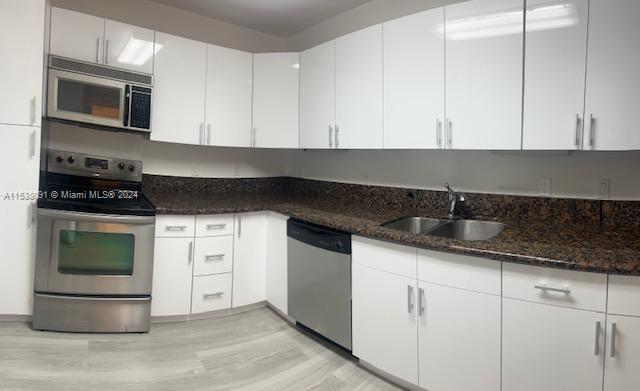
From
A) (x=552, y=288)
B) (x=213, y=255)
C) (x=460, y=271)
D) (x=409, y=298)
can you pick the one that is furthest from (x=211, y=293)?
(x=552, y=288)

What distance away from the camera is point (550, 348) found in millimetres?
1407

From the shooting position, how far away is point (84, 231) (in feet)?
7.50

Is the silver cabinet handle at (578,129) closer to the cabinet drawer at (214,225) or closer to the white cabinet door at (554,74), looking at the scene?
the white cabinet door at (554,74)

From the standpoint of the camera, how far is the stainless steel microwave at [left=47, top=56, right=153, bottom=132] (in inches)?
94.2

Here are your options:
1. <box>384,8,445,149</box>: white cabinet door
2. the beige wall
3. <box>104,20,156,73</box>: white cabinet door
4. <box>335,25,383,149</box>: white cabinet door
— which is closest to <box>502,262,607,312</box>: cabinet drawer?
<box>384,8,445,149</box>: white cabinet door

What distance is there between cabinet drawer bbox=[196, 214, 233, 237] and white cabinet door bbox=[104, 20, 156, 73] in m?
1.25

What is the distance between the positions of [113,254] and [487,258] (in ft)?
7.49

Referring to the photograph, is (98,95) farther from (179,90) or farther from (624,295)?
(624,295)

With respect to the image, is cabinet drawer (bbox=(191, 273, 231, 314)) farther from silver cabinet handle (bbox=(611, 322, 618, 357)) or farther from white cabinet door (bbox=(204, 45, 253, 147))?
silver cabinet handle (bbox=(611, 322, 618, 357))

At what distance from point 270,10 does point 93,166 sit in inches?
79.4

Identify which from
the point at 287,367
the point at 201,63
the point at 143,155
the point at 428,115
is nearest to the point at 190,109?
the point at 201,63

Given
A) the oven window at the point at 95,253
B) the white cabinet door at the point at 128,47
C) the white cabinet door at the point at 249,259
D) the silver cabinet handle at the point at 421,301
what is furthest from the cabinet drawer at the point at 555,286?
the white cabinet door at the point at 128,47

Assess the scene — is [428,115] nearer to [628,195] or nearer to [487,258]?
[487,258]

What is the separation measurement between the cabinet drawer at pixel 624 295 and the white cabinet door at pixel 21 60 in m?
3.21
